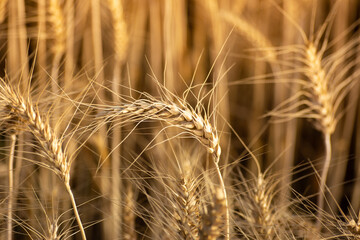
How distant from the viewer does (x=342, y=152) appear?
2.42 meters

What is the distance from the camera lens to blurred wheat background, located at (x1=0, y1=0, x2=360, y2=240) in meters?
1.53

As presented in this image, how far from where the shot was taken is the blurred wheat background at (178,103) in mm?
1526

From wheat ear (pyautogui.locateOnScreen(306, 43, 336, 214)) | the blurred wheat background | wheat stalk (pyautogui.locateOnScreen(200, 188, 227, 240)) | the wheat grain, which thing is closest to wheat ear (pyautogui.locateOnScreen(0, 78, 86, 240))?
the blurred wheat background

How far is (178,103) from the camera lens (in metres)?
1.79

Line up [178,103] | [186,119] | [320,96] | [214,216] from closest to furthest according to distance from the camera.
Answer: [214,216]
[186,119]
[320,96]
[178,103]

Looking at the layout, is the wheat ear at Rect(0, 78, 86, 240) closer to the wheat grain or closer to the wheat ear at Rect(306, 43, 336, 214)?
the wheat grain

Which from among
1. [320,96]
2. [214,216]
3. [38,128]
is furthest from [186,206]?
[320,96]

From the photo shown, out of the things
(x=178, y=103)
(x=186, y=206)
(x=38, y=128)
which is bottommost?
(x=186, y=206)

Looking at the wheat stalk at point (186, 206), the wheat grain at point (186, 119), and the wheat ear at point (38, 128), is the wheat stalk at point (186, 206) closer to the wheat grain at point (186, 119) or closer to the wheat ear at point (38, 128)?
the wheat grain at point (186, 119)

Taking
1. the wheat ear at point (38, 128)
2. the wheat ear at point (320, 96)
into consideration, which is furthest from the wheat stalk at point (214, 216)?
the wheat ear at point (320, 96)

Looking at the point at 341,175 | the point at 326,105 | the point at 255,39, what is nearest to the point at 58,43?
the point at 255,39

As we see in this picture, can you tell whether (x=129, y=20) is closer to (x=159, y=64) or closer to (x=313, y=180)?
(x=159, y=64)

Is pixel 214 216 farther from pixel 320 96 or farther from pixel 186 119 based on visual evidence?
pixel 320 96

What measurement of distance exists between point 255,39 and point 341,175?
89 cm
